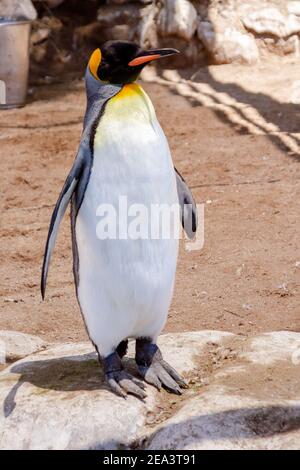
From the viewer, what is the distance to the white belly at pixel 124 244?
9.21ft

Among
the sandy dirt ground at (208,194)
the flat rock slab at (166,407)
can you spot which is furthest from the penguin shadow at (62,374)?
the sandy dirt ground at (208,194)

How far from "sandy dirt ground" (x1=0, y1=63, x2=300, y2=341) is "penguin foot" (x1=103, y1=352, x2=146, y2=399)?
117 centimetres

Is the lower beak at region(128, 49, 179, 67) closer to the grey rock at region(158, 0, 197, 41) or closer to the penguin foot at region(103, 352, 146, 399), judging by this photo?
the penguin foot at region(103, 352, 146, 399)

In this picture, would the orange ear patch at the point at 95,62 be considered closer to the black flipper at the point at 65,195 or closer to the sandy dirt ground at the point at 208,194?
the black flipper at the point at 65,195

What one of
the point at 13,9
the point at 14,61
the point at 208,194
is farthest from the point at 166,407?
the point at 13,9

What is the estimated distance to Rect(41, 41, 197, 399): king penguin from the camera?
9.23 ft

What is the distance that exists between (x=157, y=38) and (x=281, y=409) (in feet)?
22.5

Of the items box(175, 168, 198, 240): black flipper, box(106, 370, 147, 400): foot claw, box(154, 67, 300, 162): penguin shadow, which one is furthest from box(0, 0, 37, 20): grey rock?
box(106, 370, 147, 400): foot claw

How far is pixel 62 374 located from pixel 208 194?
2894mm

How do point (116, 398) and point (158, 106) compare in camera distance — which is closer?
point (116, 398)
